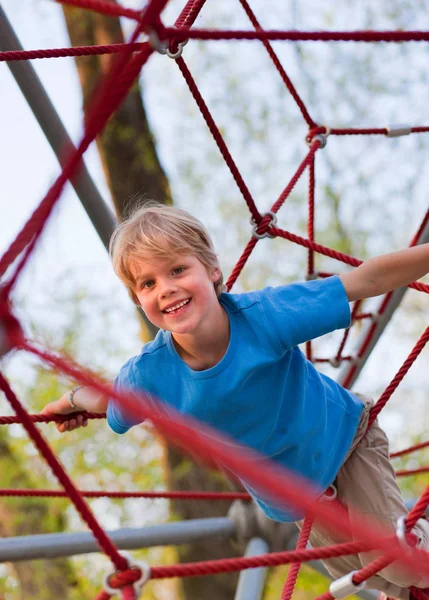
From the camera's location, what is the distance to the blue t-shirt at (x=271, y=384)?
1.00 m

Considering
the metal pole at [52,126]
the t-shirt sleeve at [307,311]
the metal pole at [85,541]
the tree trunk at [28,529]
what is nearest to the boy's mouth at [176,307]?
the t-shirt sleeve at [307,311]

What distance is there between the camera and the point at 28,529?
10.7ft

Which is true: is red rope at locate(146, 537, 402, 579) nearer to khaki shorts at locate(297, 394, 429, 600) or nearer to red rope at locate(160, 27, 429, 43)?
khaki shorts at locate(297, 394, 429, 600)

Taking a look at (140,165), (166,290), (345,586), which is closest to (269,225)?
(166,290)

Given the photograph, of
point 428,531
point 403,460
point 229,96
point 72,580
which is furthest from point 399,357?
point 428,531

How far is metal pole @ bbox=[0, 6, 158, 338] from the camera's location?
1.55m

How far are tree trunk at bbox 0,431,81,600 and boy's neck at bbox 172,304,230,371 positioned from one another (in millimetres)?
2378

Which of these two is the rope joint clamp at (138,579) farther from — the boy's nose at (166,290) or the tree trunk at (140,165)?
the tree trunk at (140,165)

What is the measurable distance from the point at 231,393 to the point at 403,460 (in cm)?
322

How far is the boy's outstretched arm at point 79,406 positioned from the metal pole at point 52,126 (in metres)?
0.49

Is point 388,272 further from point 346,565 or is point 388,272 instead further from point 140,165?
point 140,165

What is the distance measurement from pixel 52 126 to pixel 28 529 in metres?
2.11

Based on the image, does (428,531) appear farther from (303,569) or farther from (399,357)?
(399,357)

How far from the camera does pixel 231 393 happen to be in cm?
Result: 103
